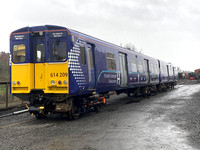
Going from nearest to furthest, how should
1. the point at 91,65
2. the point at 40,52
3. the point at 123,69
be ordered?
the point at 40,52 → the point at 91,65 → the point at 123,69

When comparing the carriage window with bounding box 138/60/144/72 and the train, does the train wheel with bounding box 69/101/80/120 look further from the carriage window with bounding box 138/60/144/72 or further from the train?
the carriage window with bounding box 138/60/144/72

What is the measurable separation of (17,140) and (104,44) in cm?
646

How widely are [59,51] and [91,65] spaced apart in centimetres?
182

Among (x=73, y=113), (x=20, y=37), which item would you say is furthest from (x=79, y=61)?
(x=20, y=37)

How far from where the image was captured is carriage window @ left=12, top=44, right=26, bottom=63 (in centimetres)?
818

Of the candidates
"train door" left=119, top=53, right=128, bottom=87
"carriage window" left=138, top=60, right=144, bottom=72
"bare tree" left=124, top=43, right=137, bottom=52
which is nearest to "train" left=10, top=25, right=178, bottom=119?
"train door" left=119, top=53, right=128, bottom=87

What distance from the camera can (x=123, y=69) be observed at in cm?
1276

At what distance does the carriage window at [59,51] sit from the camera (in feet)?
25.2

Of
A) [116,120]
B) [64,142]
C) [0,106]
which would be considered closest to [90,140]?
[64,142]

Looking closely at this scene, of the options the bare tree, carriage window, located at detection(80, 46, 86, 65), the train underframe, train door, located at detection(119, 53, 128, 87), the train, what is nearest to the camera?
the train

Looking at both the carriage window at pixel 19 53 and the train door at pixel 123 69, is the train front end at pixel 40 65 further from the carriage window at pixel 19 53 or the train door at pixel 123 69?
the train door at pixel 123 69

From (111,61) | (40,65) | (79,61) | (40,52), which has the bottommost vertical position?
(40,65)

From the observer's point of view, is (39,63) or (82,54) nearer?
(39,63)

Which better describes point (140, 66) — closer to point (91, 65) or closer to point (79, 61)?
point (91, 65)
